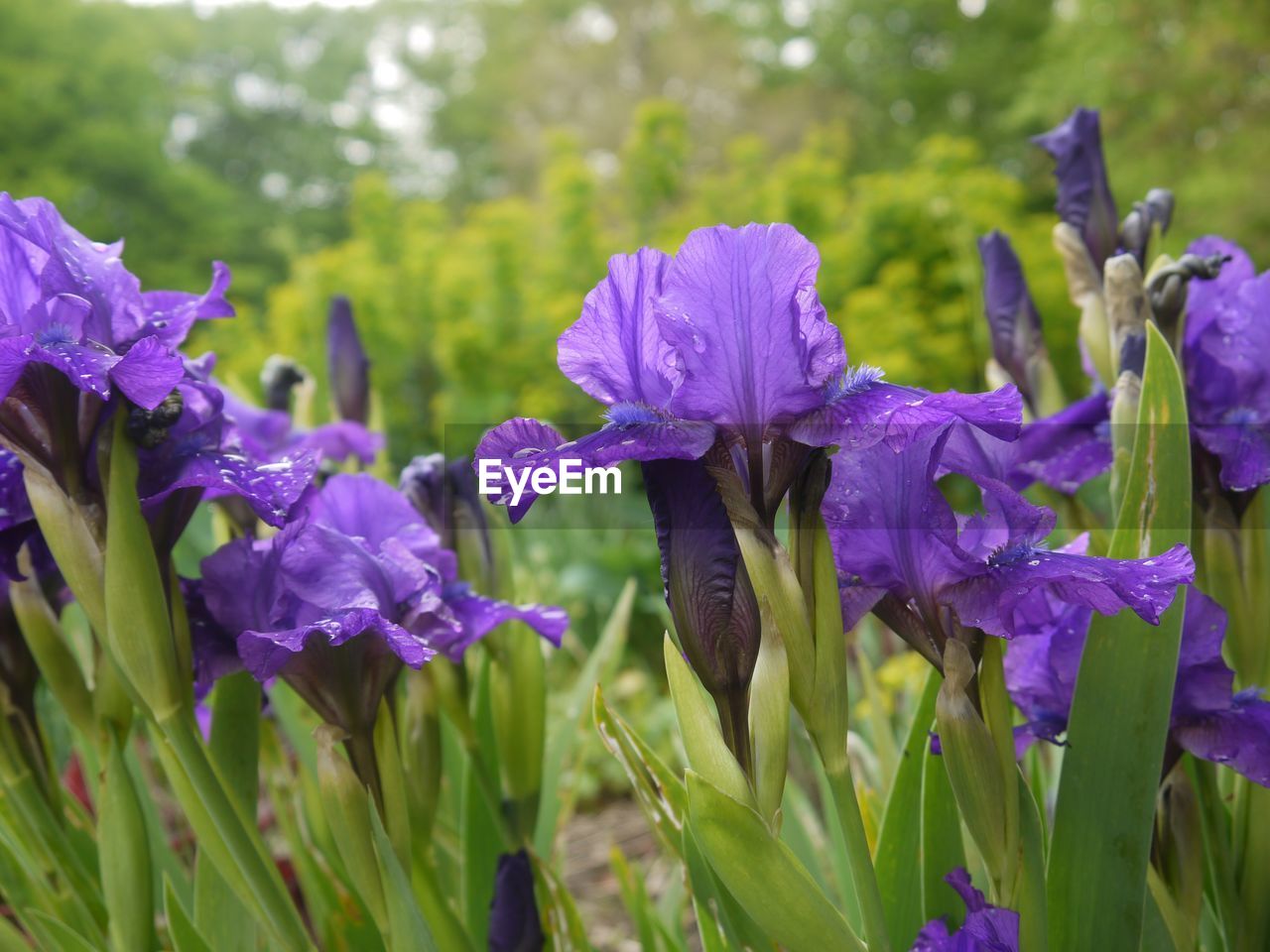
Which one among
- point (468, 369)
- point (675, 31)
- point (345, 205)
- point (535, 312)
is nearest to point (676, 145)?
point (535, 312)

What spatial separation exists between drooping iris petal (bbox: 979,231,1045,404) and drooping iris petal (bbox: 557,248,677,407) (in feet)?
2.09

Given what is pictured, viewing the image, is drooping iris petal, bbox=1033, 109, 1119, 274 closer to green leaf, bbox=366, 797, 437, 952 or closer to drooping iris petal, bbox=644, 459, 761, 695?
drooping iris petal, bbox=644, 459, 761, 695

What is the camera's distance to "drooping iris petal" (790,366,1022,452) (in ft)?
1.90

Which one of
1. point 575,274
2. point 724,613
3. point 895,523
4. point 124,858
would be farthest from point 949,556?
point 575,274

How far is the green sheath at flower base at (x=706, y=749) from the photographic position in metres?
0.61

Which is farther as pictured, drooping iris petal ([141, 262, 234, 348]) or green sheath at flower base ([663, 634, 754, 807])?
drooping iris petal ([141, 262, 234, 348])

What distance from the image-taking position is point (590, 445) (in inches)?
23.1

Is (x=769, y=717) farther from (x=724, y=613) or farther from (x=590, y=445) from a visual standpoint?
(x=590, y=445)

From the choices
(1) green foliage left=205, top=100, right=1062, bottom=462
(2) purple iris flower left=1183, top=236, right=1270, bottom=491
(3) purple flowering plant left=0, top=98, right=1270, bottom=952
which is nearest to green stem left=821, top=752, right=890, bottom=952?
(3) purple flowering plant left=0, top=98, right=1270, bottom=952

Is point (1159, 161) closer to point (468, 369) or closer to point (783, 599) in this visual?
point (468, 369)

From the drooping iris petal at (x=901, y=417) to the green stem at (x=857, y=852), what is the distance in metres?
0.20

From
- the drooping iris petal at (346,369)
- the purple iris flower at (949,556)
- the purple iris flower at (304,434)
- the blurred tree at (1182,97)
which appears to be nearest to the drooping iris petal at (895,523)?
the purple iris flower at (949,556)

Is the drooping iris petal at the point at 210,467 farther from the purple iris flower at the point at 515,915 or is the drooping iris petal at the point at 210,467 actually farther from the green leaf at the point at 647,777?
the purple iris flower at the point at 515,915

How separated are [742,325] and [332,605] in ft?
1.25
